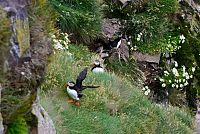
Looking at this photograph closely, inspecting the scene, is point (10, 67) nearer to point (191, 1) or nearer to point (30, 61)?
point (30, 61)

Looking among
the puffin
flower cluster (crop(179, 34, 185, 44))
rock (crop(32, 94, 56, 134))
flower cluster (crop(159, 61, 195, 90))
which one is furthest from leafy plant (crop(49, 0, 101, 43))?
rock (crop(32, 94, 56, 134))

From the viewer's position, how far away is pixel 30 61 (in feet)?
12.5

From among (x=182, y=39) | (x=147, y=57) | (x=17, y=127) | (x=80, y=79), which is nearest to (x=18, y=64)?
(x=17, y=127)

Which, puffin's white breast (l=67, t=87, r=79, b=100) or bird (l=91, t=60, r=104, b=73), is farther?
bird (l=91, t=60, r=104, b=73)

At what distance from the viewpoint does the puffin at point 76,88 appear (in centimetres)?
686

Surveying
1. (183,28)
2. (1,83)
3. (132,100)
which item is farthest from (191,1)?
(1,83)

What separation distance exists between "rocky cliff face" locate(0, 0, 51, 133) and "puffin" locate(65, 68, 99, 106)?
2880 mm

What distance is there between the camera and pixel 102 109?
289 inches

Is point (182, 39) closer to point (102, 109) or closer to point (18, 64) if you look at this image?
point (102, 109)

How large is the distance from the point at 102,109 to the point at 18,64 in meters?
3.78

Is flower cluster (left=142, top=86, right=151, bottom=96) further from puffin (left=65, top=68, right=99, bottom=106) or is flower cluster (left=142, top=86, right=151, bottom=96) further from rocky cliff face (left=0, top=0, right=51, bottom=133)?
rocky cliff face (left=0, top=0, right=51, bottom=133)

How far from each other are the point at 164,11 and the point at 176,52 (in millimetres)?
900

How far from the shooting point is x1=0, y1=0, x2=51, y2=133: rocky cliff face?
346cm

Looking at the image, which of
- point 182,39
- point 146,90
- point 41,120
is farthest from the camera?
point 182,39
